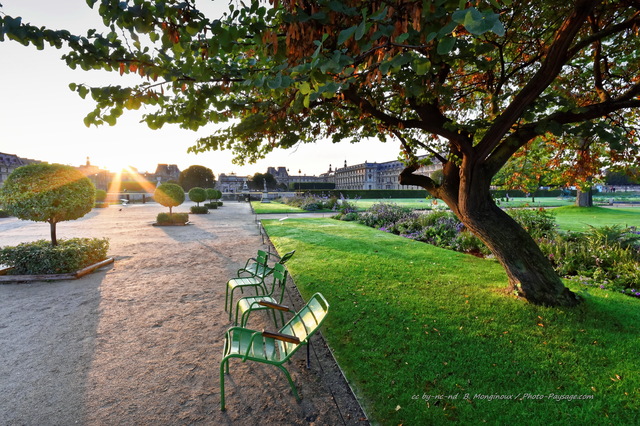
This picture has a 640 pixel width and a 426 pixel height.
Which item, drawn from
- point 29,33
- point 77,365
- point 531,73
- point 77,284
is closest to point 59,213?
point 77,284

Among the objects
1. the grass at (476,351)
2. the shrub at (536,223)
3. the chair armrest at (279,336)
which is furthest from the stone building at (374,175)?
the chair armrest at (279,336)

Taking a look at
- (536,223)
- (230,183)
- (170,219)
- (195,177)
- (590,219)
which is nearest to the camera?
(536,223)

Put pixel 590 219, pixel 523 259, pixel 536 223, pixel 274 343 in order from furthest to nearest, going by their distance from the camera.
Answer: pixel 590 219 → pixel 536 223 → pixel 523 259 → pixel 274 343

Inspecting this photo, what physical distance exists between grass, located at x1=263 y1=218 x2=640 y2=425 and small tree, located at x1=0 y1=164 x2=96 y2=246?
7162mm

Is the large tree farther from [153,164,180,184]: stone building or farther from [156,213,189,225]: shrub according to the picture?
[153,164,180,184]: stone building

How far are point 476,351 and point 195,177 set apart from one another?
8696 centimetres

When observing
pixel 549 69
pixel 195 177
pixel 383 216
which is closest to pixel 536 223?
pixel 383 216

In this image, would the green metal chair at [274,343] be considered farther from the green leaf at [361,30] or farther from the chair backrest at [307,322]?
the green leaf at [361,30]

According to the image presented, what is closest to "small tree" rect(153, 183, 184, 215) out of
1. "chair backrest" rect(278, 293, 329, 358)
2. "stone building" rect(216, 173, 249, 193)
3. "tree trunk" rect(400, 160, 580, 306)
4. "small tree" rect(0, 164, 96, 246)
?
"small tree" rect(0, 164, 96, 246)

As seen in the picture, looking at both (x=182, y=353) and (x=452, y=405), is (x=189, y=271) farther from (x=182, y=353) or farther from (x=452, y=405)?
(x=452, y=405)

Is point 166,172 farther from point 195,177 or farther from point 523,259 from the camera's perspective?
point 523,259

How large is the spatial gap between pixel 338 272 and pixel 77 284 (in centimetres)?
610

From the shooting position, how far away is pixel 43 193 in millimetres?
8117

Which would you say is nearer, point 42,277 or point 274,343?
point 274,343
